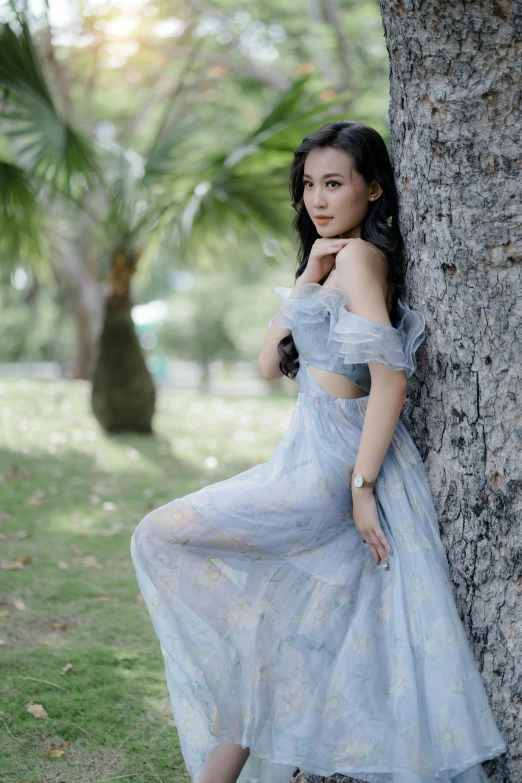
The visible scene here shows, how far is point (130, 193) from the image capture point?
6656 millimetres

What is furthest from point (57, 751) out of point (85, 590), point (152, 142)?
point (152, 142)

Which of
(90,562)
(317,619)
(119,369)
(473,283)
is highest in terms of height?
(473,283)

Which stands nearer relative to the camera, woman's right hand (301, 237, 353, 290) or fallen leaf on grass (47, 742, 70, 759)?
woman's right hand (301, 237, 353, 290)

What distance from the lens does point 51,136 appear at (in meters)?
6.17

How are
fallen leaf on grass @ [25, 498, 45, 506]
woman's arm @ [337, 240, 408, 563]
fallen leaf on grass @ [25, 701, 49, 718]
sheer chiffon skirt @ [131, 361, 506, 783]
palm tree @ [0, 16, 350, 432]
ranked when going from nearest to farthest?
sheer chiffon skirt @ [131, 361, 506, 783] → woman's arm @ [337, 240, 408, 563] → fallen leaf on grass @ [25, 701, 49, 718] → fallen leaf on grass @ [25, 498, 45, 506] → palm tree @ [0, 16, 350, 432]

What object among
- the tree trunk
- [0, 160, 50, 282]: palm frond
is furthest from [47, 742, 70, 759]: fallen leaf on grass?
the tree trunk

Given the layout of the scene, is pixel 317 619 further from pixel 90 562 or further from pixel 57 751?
pixel 90 562

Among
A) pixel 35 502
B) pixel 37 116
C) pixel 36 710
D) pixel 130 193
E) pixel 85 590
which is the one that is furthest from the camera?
pixel 130 193

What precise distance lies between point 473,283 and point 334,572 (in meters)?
0.80

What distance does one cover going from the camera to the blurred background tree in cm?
621

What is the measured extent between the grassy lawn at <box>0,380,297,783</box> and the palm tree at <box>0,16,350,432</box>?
2.60ft

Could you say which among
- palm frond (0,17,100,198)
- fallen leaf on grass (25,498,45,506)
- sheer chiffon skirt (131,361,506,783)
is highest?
palm frond (0,17,100,198)

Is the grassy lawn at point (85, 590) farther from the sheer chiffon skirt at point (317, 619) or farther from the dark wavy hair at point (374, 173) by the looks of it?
the dark wavy hair at point (374, 173)

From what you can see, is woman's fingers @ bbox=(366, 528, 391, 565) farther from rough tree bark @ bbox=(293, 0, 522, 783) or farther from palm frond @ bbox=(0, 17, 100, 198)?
palm frond @ bbox=(0, 17, 100, 198)
